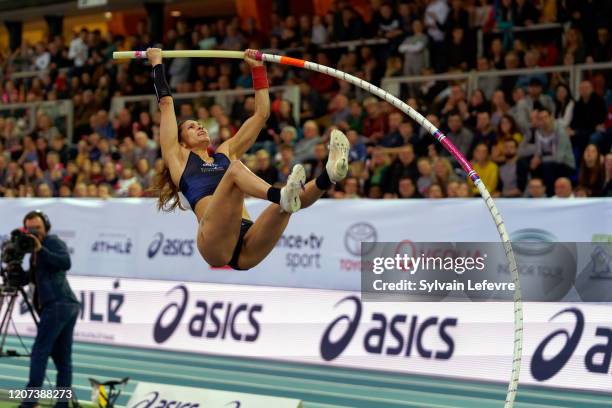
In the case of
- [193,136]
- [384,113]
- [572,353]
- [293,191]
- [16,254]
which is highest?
[384,113]

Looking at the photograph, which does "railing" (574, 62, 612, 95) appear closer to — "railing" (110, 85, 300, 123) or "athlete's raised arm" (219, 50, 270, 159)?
"railing" (110, 85, 300, 123)

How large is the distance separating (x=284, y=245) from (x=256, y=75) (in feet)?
15.4

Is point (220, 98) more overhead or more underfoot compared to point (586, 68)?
more underfoot

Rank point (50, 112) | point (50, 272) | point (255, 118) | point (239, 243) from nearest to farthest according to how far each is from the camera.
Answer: point (239, 243)
point (255, 118)
point (50, 272)
point (50, 112)

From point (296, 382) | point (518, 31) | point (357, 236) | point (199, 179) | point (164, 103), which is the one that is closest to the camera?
point (164, 103)

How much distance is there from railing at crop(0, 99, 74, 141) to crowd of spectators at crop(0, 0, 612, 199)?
0.05m

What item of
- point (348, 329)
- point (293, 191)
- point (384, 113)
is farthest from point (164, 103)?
point (384, 113)

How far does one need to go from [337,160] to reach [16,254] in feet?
15.1

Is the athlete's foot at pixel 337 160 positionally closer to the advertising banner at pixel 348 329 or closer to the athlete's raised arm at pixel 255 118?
the athlete's raised arm at pixel 255 118

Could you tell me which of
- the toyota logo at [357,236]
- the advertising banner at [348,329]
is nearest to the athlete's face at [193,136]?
the advertising banner at [348,329]

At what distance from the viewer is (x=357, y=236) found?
12727 mm

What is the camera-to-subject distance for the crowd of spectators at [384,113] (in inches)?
550

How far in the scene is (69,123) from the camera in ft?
73.7

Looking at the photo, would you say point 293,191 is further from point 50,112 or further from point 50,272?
point 50,112
